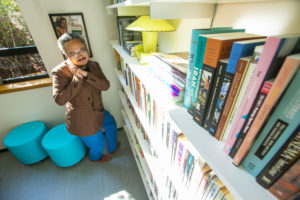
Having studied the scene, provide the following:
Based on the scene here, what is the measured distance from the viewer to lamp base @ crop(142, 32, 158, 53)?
957 millimetres

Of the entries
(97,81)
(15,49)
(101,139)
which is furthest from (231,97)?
(15,49)

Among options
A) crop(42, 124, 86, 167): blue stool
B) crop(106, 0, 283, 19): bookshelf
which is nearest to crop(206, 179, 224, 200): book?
crop(106, 0, 283, 19): bookshelf

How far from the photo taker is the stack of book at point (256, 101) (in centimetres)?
25

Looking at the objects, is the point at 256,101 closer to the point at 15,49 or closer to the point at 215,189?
the point at 215,189

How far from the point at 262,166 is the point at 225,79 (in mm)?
216

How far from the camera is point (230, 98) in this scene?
354 millimetres

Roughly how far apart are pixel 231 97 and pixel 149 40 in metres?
0.78

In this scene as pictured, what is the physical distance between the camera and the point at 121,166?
1.82 metres

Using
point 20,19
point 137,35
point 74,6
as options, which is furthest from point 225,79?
point 20,19

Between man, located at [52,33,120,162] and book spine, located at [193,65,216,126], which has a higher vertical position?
book spine, located at [193,65,216,126]

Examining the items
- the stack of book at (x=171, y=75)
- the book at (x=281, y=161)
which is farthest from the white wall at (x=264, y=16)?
the book at (x=281, y=161)

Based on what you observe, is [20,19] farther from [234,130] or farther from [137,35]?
[234,130]

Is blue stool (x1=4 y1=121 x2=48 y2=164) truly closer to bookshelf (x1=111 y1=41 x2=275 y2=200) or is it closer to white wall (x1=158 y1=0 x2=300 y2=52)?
bookshelf (x1=111 y1=41 x2=275 y2=200)

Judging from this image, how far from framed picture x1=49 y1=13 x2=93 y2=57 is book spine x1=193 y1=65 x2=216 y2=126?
1.57 metres
